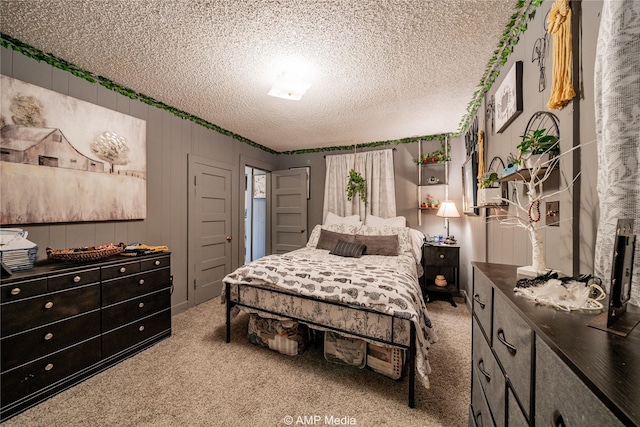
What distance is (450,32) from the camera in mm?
1744

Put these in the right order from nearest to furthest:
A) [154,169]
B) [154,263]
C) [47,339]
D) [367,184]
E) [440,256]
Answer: [47,339], [154,263], [154,169], [440,256], [367,184]

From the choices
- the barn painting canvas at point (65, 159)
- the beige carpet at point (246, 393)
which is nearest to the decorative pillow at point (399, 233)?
the beige carpet at point (246, 393)

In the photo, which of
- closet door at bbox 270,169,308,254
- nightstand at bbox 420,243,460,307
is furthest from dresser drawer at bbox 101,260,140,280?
nightstand at bbox 420,243,460,307

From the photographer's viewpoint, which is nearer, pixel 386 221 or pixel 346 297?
pixel 346 297

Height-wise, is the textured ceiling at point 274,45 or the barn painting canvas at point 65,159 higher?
the textured ceiling at point 274,45

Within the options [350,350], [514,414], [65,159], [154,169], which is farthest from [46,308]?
[514,414]

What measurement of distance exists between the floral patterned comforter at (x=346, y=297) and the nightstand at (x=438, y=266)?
1.49 meters

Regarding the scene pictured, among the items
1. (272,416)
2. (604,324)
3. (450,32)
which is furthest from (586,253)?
(272,416)

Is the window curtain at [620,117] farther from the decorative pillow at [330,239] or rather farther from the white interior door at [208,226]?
the white interior door at [208,226]

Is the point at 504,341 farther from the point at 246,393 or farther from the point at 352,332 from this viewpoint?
the point at 246,393

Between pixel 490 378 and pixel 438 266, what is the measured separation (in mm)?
2645

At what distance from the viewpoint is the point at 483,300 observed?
1.13 metres

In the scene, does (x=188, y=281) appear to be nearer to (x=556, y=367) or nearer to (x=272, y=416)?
(x=272, y=416)

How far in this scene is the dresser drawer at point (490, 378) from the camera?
2.90 ft
